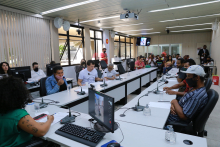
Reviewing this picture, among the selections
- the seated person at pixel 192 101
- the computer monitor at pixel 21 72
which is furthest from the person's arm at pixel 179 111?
the computer monitor at pixel 21 72

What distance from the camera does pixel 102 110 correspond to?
1433mm

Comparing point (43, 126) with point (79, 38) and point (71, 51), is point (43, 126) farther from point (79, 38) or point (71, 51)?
point (79, 38)

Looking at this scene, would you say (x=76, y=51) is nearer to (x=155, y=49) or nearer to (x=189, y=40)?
(x=155, y=49)

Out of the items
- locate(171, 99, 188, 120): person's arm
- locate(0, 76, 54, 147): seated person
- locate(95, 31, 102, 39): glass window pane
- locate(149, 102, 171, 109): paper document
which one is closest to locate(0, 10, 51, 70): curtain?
locate(95, 31, 102, 39): glass window pane

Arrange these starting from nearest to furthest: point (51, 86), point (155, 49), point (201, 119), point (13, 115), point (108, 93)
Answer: point (13, 115), point (201, 119), point (51, 86), point (108, 93), point (155, 49)

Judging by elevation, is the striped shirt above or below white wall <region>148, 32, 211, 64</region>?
below

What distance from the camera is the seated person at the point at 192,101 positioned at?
5.79 ft

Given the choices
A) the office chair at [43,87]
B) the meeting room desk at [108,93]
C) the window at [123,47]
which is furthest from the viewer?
the window at [123,47]

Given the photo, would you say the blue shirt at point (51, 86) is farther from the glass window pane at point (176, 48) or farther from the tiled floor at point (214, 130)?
the glass window pane at point (176, 48)

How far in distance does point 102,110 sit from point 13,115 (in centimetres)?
77

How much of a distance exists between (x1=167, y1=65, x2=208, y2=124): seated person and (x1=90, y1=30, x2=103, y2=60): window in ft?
25.2

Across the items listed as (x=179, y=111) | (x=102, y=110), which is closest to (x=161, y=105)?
(x=179, y=111)

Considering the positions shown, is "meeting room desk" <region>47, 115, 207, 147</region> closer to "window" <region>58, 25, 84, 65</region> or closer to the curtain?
the curtain

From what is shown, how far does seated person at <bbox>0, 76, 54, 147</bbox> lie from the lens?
121 centimetres
